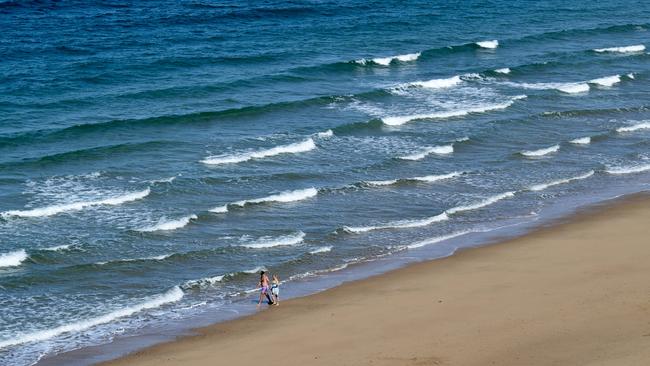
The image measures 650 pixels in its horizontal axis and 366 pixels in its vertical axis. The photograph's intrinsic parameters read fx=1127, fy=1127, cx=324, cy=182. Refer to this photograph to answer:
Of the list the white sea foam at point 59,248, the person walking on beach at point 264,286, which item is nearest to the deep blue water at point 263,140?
the white sea foam at point 59,248

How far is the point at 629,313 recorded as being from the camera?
2536 cm

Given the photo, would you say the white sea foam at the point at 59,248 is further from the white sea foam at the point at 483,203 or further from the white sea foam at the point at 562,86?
the white sea foam at the point at 562,86

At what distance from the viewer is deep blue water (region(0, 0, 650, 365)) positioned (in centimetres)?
3064

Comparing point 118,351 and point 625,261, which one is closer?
point 118,351

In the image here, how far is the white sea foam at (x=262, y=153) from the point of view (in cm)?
3966

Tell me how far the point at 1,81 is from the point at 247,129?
11791 millimetres

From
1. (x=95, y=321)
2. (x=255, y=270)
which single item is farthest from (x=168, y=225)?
(x=95, y=321)

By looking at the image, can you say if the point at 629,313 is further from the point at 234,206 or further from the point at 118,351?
the point at 234,206

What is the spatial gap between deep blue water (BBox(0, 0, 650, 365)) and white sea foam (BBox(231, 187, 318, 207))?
0.08 m

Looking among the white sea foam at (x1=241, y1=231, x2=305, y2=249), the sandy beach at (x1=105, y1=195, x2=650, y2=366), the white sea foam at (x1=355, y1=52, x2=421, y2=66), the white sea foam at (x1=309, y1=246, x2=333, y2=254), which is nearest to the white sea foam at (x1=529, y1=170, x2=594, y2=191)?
the sandy beach at (x1=105, y1=195, x2=650, y2=366)

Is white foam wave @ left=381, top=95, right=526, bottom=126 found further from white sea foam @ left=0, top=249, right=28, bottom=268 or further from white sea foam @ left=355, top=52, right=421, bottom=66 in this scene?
white sea foam @ left=0, top=249, right=28, bottom=268

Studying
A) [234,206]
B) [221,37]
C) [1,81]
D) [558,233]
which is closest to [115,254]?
[234,206]

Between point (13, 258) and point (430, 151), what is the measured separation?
16.8 meters

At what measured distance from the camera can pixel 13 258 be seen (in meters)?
30.9
